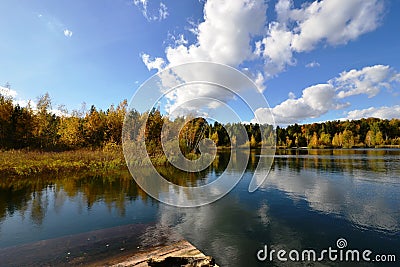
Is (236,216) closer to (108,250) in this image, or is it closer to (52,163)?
(108,250)

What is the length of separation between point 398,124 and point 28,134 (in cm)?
13759

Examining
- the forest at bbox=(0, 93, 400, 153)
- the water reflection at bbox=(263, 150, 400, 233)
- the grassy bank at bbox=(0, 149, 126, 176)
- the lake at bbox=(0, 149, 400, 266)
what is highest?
the forest at bbox=(0, 93, 400, 153)

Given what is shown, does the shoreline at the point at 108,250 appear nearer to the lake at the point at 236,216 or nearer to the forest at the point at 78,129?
the lake at the point at 236,216

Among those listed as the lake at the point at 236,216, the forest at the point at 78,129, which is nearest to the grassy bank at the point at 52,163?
the lake at the point at 236,216

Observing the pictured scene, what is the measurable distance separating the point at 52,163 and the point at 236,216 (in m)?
20.1

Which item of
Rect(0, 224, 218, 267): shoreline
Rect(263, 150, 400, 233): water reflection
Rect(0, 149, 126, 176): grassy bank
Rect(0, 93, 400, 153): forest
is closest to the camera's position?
Rect(0, 224, 218, 267): shoreline

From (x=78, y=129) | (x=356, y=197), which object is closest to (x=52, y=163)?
(x=78, y=129)

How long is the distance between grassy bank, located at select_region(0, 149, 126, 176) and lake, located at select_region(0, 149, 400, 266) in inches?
147

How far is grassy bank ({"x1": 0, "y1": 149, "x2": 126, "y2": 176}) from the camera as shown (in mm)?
20600

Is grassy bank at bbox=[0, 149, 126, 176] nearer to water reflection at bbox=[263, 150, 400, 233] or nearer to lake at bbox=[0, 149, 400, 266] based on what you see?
lake at bbox=[0, 149, 400, 266]

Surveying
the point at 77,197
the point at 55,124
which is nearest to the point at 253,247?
the point at 77,197

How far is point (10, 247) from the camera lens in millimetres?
7180

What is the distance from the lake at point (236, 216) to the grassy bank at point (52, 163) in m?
3.74

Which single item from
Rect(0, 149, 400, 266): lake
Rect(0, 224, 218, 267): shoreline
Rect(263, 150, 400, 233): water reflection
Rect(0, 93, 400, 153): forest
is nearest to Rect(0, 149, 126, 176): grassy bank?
Rect(0, 149, 400, 266): lake
